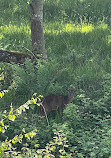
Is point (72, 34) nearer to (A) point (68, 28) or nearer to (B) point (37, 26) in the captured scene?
(A) point (68, 28)

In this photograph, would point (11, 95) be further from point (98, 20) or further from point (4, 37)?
point (98, 20)

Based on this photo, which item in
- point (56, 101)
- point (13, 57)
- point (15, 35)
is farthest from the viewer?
point (15, 35)

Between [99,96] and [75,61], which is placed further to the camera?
[75,61]

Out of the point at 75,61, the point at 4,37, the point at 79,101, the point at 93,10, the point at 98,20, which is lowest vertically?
the point at 79,101

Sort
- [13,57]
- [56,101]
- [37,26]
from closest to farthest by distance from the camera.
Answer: [56,101], [13,57], [37,26]

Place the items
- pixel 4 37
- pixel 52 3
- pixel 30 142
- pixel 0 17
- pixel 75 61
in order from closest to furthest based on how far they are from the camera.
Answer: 1. pixel 30 142
2. pixel 75 61
3. pixel 4 37
4. pixel 0 17
5. pixel 52 3

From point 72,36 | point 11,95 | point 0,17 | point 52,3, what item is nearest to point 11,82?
point 11,95

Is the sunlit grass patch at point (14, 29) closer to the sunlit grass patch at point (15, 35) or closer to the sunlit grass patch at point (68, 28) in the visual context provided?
the sunlit grass patch at point (15, 35)

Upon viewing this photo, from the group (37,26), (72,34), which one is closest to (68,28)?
(72,34)

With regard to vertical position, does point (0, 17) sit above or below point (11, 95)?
above

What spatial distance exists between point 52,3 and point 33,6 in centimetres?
362

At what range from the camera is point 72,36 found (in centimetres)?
757

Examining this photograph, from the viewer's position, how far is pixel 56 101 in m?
5.16

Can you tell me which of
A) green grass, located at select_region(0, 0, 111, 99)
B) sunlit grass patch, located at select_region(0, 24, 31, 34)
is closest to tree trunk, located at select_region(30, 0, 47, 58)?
green grass, located at select_region(0, 0, 111, 99)
